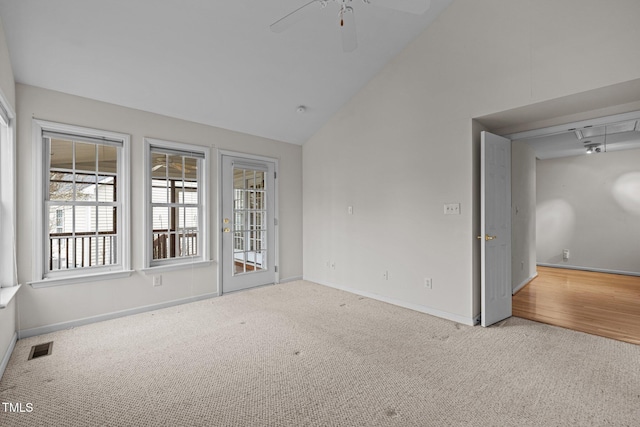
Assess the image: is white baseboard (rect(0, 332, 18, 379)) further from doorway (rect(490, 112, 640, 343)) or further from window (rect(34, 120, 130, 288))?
doorway (rect(490, 112, 640, 343))

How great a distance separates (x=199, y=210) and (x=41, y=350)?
7.04ft

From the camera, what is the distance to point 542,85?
2785mm

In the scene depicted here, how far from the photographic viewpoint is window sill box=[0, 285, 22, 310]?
2342 mm

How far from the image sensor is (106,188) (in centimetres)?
354

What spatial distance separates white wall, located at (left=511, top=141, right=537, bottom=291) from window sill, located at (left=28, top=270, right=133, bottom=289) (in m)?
5.21

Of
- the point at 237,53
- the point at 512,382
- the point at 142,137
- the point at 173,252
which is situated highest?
the point at 237,53

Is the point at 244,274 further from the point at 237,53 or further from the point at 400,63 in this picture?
the point at 400,63

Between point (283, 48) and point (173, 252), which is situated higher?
point (283, 48)

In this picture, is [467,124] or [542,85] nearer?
[542,85]

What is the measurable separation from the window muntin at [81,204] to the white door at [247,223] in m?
1.34

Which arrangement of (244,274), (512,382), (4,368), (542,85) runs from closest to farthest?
(512,382)
(4,368)
(542,85)
(244,274)

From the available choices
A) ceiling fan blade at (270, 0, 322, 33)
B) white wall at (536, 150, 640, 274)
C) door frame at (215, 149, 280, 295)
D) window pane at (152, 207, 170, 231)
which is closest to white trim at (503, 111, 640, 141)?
ceiling fan blade at (270, 0, 322, 33)

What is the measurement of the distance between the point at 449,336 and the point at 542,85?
8.22 feet

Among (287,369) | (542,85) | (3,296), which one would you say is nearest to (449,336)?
(287,369)
